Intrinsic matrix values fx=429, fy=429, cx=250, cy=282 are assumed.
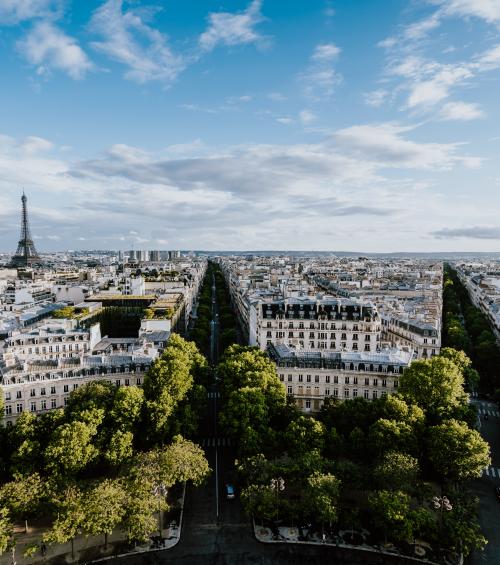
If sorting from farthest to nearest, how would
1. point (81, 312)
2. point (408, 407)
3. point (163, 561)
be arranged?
point (81, 312), point (408, 407), point (163, 561)

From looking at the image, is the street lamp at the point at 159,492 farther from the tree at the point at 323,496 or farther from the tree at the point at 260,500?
the tree at the point at 323,496

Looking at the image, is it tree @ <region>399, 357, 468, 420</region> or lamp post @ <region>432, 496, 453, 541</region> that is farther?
tree @ <region>399, 357, 468, 420</region>

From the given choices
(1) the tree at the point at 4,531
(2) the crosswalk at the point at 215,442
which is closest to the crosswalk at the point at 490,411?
(2) the crosswalk at the point at 215,442

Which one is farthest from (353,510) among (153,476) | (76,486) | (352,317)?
(352,317)

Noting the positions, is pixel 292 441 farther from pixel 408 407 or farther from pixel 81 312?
pixel 81 312

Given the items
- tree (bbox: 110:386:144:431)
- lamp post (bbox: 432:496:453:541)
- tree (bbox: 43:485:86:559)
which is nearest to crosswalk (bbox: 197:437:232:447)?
tree (bbox: 110:386:144:431)

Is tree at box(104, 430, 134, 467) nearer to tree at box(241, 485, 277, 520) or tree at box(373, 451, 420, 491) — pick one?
tree at box(241, 485, 277, 520)
